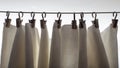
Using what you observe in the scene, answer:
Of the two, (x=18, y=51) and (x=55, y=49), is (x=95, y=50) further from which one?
(x=18, y=51)

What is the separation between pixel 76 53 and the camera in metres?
0.94

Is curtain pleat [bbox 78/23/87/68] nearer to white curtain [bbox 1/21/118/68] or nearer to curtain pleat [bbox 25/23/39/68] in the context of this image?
white curtain [bbox 1/21/118/68]

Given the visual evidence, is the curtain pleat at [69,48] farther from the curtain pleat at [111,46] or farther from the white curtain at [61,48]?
the curtain pleat at [111,46]

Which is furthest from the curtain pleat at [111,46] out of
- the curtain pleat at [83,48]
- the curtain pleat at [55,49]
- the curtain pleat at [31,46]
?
the curtain pleat at [31,46]

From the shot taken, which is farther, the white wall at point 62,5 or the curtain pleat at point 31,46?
the white wall at point 62,5

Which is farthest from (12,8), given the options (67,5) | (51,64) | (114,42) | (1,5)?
(114,42)

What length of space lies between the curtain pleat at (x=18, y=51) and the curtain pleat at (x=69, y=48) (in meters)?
0.19

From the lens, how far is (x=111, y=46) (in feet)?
3.11

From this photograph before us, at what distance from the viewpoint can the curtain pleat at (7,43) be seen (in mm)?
954

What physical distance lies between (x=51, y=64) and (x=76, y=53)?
0.13m

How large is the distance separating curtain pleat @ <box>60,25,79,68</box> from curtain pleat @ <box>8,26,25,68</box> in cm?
19

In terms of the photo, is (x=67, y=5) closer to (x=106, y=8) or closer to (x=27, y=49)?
(x=106, y=8)

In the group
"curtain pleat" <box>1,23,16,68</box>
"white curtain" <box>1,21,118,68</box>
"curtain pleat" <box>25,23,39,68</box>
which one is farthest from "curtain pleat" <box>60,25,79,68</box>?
"curtain pleat" <box>1,23,16,68</box>

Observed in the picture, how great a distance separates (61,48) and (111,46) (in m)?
0.24
